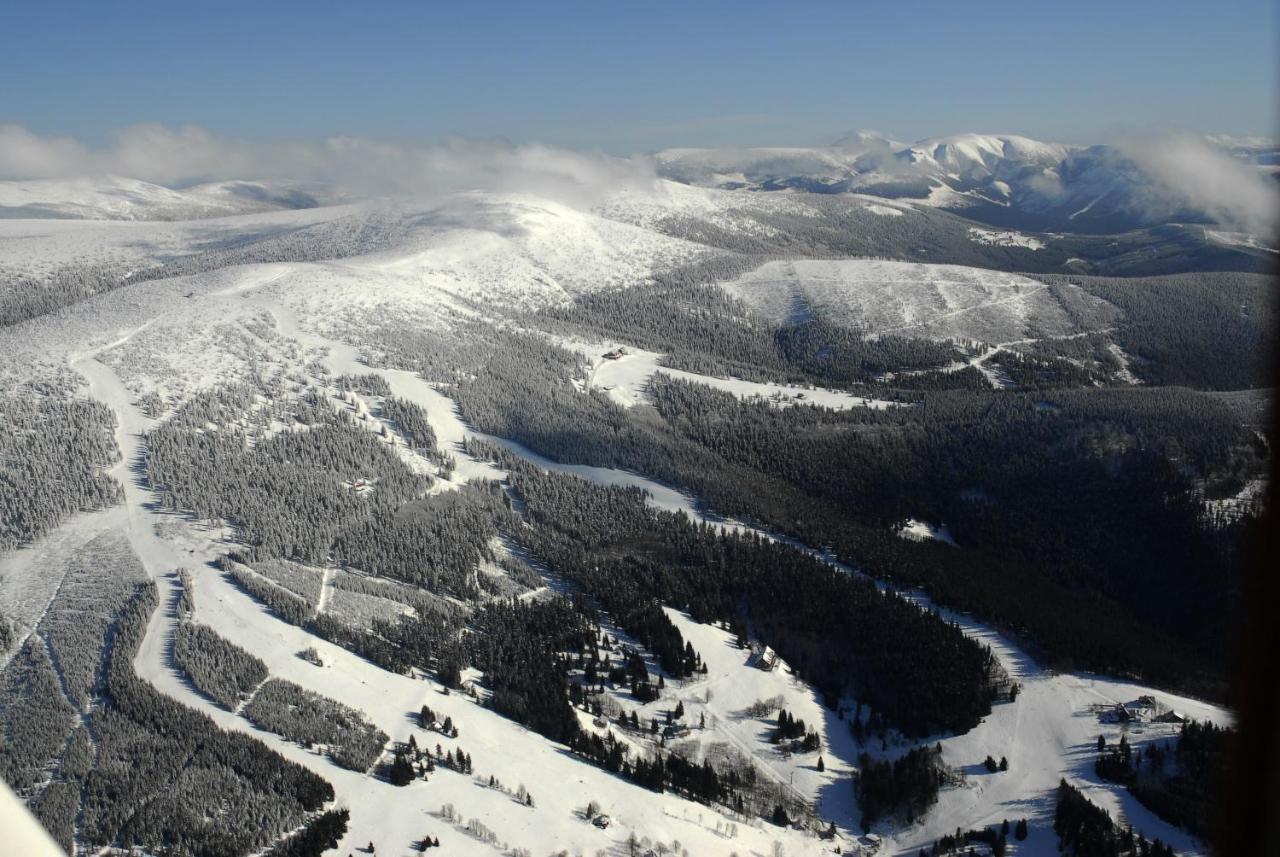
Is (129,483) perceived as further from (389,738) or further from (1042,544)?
(1042,544)

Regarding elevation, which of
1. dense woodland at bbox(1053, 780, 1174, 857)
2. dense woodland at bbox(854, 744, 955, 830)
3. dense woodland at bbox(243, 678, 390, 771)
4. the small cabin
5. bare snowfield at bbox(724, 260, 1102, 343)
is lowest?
dense woodland at bbox(854, 744, 955, 830)

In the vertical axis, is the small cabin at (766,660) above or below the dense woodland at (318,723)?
below

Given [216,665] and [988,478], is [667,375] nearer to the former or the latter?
[988,478]

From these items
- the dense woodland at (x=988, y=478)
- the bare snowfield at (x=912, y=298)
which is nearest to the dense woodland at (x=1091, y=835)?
the dense woodland at (x=988, y=478)

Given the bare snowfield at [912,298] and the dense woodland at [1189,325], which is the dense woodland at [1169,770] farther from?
the bare snowfield at [912,298]

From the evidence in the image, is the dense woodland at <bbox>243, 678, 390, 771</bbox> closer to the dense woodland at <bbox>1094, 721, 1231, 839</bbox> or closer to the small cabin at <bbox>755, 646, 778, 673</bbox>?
the small cabin at <bbox>755, 646, 778, 673</bbox>

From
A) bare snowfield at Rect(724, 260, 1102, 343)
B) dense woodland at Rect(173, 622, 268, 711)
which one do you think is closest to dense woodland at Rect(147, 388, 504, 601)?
dense woodland at Rect(173, 622, 268, 711)

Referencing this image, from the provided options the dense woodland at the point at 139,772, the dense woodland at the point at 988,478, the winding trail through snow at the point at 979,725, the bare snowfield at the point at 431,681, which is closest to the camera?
the dense woodland at the point at 139,772

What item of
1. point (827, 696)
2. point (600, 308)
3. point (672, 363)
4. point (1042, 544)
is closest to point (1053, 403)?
point (1042, 544)

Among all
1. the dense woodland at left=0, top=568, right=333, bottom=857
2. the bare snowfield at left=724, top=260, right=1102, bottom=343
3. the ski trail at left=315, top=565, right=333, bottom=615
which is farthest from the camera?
the bare snowfield at left=724, top=260, right=1102, bottom=343

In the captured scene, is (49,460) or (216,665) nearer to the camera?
(216,665)

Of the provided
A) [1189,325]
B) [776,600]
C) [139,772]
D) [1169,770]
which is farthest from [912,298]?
[139,772]

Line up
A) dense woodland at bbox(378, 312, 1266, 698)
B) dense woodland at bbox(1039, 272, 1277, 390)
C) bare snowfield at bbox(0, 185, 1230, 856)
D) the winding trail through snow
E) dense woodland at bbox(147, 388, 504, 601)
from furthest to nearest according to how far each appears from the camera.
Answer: dense woodland at bbox(1039, 272, 1277, 390)
dense woodland at bbox(147, 388, 504, 601)
dense woodland at bbox(378, 312, 1266, 698)
the winding trail through snow
bare snowfield at bbox(0, 185, 1230, 856)

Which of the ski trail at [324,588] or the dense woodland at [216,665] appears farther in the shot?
the ski trail at [324,588]
